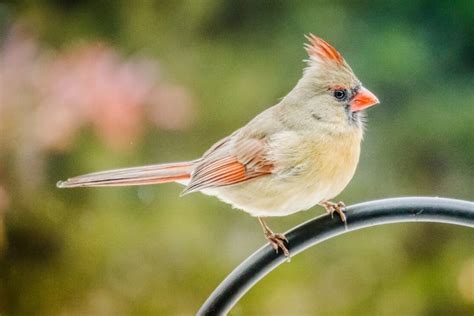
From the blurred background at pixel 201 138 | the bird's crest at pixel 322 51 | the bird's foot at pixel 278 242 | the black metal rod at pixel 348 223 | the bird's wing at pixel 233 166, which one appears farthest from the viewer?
the blurred background at pixel 201 138

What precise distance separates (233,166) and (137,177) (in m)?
0.21

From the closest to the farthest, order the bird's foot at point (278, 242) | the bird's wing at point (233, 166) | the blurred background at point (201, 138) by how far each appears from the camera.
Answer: the bird's foot at point (278, 242) < the bird's wing at point (233, 166) < the blurred background at point (201, 138)

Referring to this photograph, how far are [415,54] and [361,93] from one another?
2.68 feet

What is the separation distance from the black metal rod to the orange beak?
0.38 metres

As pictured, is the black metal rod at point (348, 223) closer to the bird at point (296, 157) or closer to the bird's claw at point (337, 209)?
the bird's claw at point (337, 209)

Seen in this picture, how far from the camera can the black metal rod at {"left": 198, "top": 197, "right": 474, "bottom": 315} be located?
117 cm

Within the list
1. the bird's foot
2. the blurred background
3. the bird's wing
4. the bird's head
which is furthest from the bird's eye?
the blurred background

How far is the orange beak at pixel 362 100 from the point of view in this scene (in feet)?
5.23

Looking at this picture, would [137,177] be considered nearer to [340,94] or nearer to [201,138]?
[340,94]

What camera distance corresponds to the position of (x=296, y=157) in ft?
5.30

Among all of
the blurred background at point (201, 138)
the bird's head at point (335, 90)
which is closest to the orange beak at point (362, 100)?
the bird's head at point (335, 90)

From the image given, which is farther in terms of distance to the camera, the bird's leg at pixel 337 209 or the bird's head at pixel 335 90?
the bird's head at pixel 335 90

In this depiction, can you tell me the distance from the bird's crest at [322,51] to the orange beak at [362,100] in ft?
0.28

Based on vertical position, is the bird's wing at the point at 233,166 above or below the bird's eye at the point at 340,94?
below
